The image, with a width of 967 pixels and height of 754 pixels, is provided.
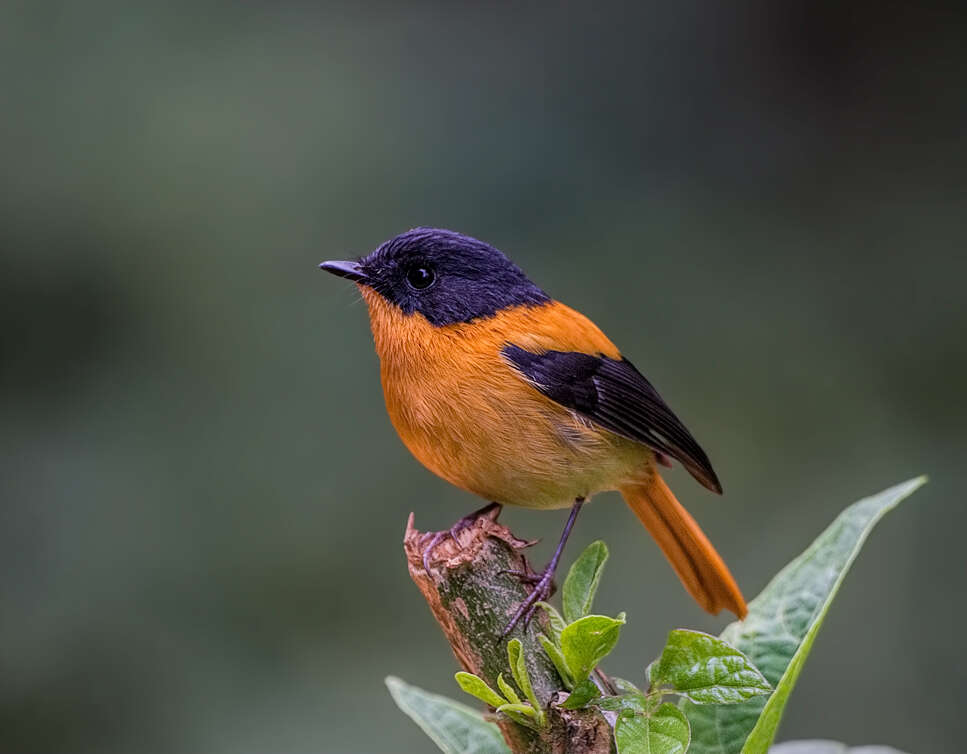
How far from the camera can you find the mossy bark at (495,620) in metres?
1.95

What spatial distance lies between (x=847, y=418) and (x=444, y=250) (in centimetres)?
273

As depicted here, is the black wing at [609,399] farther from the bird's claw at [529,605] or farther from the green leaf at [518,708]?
the green leaf at [518,708]

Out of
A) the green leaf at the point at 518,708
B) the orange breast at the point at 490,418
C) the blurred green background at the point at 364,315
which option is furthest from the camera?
the blurred green background at the point at 364,315

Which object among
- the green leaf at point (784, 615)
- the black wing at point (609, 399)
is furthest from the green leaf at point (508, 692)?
the black wing at point (609, 399)

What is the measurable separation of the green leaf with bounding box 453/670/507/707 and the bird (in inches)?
28.6

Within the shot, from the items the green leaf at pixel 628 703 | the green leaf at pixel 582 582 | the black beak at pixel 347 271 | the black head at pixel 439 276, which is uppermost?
the black beak at pixel 347 271

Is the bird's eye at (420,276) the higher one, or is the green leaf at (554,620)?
the bird's eye at (420,276)

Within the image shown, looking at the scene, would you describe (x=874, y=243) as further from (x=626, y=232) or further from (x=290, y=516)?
(x=290, y=516)

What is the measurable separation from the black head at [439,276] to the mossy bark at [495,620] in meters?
0.81

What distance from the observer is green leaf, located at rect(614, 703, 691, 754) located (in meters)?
1.69

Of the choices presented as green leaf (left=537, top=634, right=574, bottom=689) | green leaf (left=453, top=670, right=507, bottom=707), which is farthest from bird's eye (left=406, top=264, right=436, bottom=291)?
green leaf (left=453, top=670, right=507, bottom=707)

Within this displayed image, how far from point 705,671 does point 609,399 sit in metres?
1.26

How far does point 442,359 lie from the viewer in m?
2.85

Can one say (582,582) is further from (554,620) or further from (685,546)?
(685,546)
